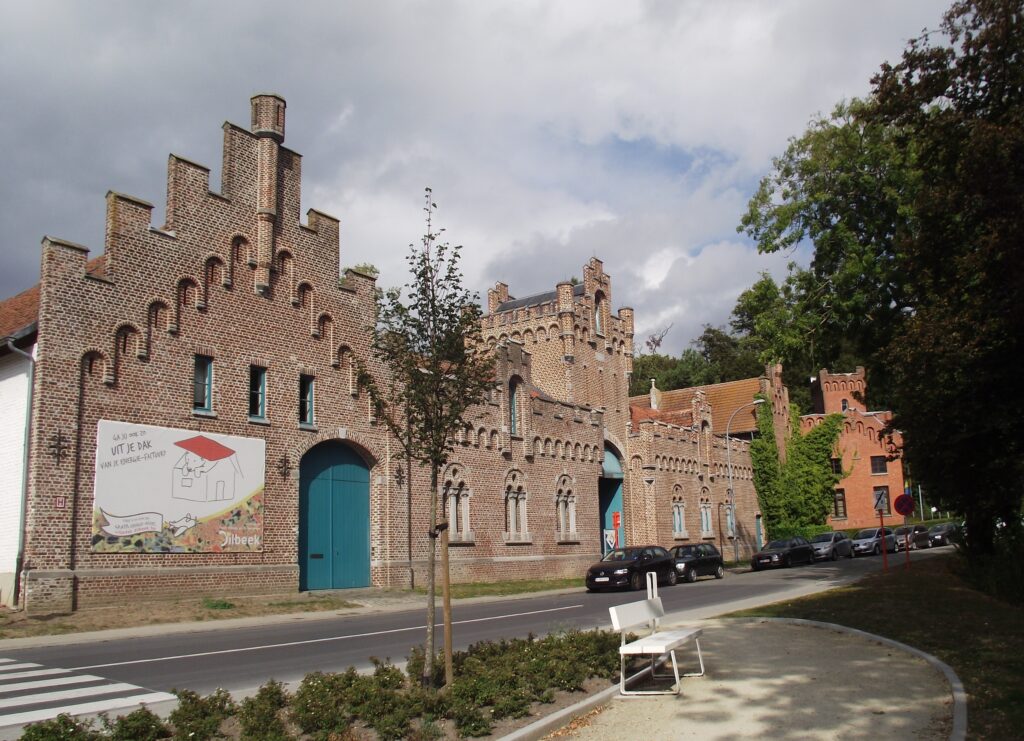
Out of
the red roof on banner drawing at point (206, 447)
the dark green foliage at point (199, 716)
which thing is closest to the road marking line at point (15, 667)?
the dark green foliage at point (199, 716)

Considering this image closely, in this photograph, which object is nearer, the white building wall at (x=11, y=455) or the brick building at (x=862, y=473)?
the white building wall at (x=11, y=455)

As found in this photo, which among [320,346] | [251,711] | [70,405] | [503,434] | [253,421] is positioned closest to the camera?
[251,711]

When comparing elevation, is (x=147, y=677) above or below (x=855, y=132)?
below

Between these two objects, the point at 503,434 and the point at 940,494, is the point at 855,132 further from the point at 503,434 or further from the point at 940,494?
the point at 503,434

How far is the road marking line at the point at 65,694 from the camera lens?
9.15m

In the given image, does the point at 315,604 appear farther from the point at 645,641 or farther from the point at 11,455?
the point at 645,641

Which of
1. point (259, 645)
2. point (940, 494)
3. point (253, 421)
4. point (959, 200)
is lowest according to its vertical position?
point (259, 645)

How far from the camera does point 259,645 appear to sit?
46.5 feet

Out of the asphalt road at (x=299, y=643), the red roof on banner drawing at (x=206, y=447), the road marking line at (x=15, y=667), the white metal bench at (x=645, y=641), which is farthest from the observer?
the red roof on banner drawing at (x=206, y=447)

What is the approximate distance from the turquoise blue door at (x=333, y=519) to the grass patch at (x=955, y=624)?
44.0ft

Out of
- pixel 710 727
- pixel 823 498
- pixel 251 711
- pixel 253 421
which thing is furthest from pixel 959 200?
pixel 823 498

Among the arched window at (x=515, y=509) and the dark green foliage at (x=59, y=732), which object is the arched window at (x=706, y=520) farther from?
the dark green foliage at (x=59, y=732)

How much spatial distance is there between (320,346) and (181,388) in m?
5.00

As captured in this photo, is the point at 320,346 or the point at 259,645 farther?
the point at 320,346
